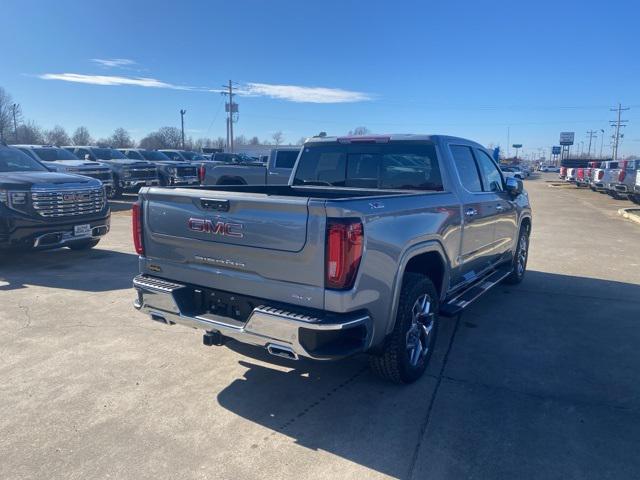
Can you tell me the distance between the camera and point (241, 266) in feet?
11.4

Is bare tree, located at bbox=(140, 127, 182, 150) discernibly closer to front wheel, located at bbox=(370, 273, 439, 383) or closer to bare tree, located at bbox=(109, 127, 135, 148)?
bare tree, located at bbox=(109, 127, 135, 148)

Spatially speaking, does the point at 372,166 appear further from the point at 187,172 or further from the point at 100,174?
the point at 187,172

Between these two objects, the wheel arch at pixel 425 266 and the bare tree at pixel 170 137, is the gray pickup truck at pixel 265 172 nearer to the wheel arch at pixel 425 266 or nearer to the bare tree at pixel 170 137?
the wheel arch at pixel 425 266

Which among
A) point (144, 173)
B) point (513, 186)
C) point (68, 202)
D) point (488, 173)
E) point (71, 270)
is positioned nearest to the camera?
point (488, 173)

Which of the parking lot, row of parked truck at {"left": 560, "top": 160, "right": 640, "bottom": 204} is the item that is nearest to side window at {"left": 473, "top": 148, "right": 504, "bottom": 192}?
the parking lot

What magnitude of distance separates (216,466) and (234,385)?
3.42 feet

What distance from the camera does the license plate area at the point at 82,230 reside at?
27.0 ft

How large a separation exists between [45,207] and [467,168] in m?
6.40

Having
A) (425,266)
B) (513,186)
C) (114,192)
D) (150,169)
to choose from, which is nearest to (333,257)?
(425,266)

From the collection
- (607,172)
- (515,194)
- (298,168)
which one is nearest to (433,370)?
(298,168)

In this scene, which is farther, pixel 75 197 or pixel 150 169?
pixel 150 169

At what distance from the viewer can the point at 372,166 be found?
511cm

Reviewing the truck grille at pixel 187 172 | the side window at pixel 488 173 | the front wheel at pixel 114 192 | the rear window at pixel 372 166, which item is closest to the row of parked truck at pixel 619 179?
the side window at pixel 488 173

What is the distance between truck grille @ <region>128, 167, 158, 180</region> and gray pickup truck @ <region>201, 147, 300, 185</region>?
534 centimetres
